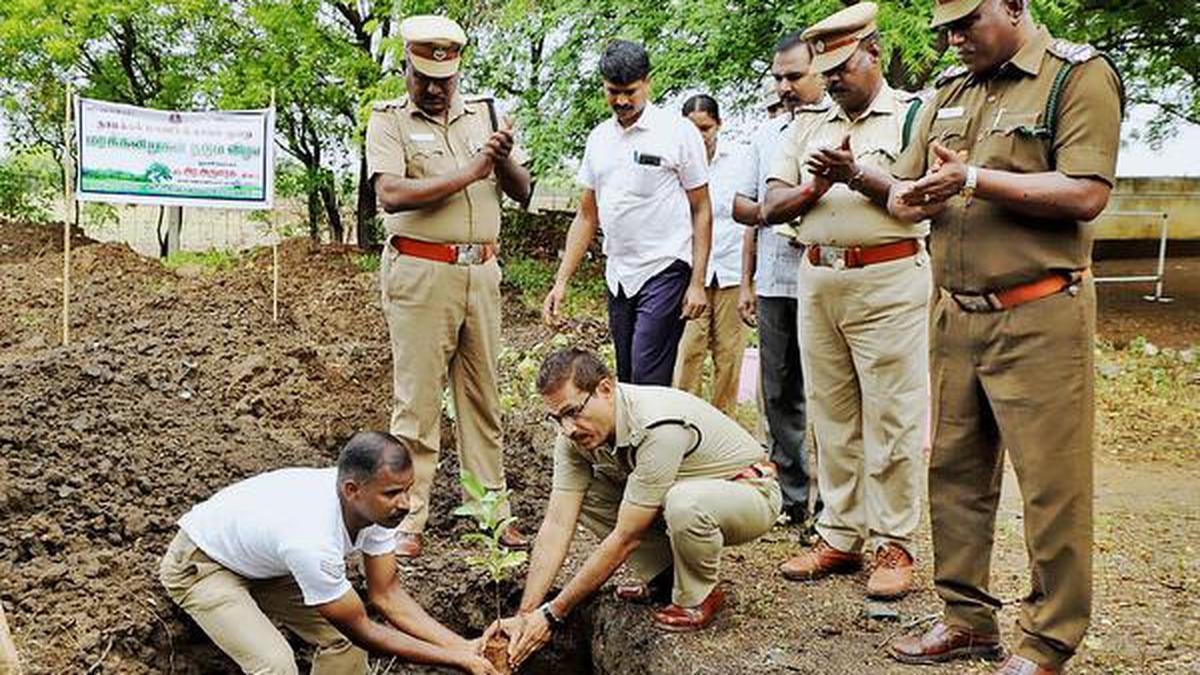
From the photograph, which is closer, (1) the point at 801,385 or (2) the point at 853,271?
(2) the point at 853,271

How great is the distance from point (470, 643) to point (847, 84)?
230 cm

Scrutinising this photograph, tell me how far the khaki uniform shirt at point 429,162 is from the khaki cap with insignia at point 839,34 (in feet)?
4.20

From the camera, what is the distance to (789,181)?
14.4 feet

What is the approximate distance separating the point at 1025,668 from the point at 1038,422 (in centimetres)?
73

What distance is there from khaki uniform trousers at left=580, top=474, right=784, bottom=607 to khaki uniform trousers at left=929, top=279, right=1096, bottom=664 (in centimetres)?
79

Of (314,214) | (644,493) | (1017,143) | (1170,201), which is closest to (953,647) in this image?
(644,493)

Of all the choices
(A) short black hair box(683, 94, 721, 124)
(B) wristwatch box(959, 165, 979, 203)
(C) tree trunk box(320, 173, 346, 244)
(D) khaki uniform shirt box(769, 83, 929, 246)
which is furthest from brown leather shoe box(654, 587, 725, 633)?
(C) tree trunk box(320, 173, 346, 244)

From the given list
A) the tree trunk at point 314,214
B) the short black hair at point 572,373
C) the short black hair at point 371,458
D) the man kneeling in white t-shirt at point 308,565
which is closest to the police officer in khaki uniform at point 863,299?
the short black hair at point 572,373

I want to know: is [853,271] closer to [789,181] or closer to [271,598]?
[789,181]

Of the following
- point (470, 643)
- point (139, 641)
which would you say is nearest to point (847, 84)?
point (470, 643)

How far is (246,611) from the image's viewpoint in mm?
3754

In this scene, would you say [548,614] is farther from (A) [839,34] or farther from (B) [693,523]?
(A) [839,34]

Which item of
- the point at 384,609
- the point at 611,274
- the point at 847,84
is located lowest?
the point at 384,609

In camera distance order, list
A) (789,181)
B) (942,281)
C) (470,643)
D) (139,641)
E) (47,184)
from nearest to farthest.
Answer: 1. (942,281)
2. (470,643)
3. (139,641)
4. (789,181)
5. (47,184)
